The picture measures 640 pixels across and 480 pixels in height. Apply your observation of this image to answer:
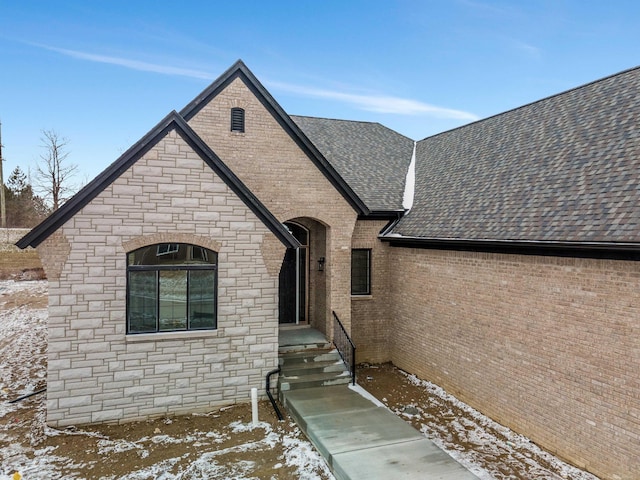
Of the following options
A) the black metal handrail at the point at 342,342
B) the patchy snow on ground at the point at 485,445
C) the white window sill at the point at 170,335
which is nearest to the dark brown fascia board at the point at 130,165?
the white window sill at the point at 170,335

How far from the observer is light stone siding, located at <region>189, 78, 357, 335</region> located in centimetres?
1024

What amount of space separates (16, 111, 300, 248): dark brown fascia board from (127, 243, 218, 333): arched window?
129 centimetres

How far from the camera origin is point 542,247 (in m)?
7.50

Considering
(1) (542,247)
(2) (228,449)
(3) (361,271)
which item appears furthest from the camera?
(3) (361,271)

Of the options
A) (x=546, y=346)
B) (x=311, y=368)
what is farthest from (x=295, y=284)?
(x=546, y=346)

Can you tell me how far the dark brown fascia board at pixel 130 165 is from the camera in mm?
7473

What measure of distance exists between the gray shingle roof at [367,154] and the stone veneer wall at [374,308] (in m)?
0.88

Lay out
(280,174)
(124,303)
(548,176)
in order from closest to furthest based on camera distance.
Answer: (124,303) < (548,176) < (280,174)

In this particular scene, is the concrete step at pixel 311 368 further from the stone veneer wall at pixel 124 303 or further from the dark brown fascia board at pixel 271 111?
the dark brown fascia board at pixel 271 111

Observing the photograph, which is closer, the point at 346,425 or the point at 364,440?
the point at 364,440

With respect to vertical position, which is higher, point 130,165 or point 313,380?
point 130,165

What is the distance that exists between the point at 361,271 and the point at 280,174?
405 centimetres

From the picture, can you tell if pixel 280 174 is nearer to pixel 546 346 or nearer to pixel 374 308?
pixel 374 308

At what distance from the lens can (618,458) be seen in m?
6.31
